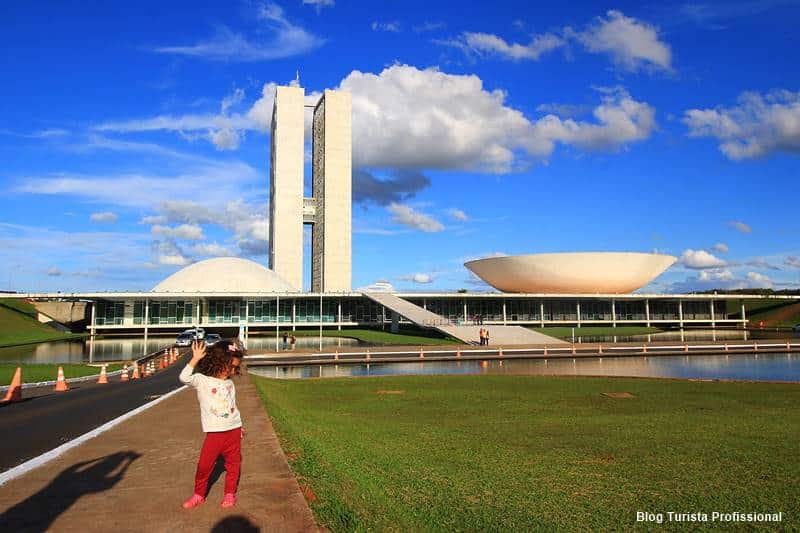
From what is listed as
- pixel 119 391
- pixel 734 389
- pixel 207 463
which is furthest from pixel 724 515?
pixel 119 391

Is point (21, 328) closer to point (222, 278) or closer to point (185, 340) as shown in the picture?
point (222, 278)

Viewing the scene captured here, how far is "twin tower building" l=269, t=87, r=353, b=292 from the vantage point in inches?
3563

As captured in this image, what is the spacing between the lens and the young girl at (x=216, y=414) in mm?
5191

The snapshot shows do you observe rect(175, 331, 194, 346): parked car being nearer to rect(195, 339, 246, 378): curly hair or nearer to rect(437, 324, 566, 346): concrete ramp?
rect(437, 324, 566, 346): concrete ramp

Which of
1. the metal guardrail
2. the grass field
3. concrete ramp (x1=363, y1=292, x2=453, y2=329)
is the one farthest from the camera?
the grass field

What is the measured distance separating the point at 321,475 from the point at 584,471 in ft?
10.5

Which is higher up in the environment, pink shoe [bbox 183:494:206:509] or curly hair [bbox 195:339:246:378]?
curly hair [bbox 195:339:246:378]

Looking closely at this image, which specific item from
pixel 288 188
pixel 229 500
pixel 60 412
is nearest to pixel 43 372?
pixel 60 412

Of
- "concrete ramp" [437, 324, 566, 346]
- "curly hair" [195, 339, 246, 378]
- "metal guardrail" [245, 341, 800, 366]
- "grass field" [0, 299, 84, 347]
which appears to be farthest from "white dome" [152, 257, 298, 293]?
"curly hair" [195, 339, 246, 378]

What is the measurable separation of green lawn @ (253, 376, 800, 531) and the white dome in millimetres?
55648

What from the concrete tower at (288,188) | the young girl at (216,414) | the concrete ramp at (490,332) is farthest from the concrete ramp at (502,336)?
the concrete tower at (288,188)

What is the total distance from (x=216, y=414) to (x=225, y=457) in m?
0.41

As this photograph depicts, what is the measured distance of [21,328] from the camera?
60.5 metres

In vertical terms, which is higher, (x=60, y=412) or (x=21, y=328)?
(x=21, y=328)
